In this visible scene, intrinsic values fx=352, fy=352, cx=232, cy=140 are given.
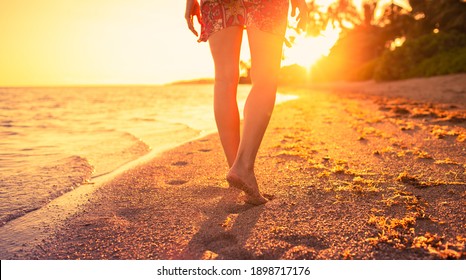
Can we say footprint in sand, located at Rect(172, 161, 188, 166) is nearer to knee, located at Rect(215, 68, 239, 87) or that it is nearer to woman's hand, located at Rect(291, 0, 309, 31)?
knee, located at Rect(215, 68, 239, 87)

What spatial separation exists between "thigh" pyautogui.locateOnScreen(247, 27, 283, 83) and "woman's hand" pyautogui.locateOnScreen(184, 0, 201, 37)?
44 cm

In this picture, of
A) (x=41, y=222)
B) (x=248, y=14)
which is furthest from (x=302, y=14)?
(x=41, y=222)

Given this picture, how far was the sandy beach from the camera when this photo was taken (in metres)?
1.33

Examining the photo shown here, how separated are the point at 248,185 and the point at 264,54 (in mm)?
668

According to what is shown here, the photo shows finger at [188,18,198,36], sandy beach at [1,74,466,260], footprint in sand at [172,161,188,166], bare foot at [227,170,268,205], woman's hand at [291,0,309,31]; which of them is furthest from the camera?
footprint in sand at [172,161,188,166]

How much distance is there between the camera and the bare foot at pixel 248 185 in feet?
5.65

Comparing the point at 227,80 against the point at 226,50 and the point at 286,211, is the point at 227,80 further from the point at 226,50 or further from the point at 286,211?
the point at 286,211

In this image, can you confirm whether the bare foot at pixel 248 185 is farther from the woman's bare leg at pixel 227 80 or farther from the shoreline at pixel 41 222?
the shoreline at pixel 41 222

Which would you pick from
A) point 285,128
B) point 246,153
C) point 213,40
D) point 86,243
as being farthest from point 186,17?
point 285,128

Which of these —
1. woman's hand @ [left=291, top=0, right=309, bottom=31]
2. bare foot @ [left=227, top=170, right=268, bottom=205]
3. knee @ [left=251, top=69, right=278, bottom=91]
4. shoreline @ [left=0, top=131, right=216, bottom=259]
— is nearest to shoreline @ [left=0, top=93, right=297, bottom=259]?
shoreline @ [left=0, top=131, right=216, bottom=259]

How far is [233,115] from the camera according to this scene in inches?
77.4

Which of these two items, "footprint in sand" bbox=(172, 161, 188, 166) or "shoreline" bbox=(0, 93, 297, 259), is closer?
"shoreline" bbox=(0, 93, 297, 259)

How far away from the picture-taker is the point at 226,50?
1.86m
